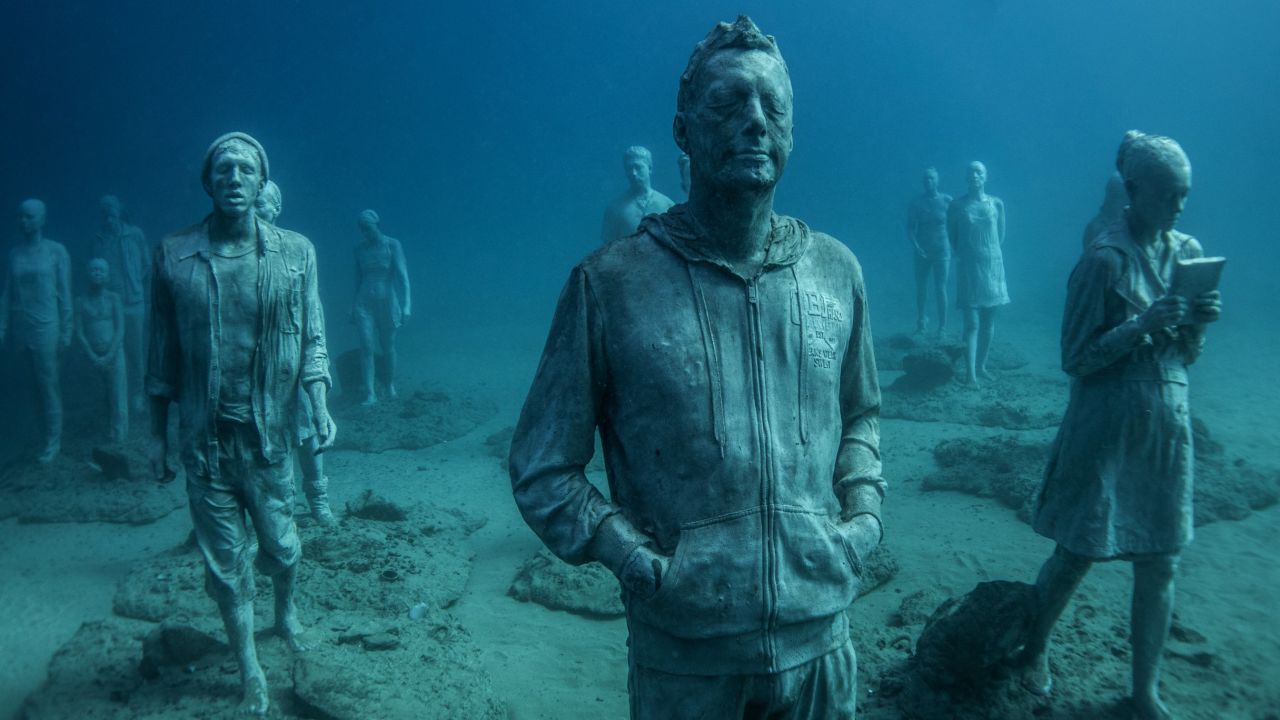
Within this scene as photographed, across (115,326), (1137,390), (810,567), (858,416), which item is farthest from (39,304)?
(1137,390)

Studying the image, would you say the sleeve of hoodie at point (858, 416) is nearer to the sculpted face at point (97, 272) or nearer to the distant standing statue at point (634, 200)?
the distant standing statue at point (634, 200)

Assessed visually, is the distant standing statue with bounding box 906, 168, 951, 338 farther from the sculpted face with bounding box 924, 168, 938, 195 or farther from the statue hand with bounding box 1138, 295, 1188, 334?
the statue hand with bounding box 1138, 295, 1188, 334

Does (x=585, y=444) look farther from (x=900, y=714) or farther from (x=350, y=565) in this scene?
(x=350, y=565)

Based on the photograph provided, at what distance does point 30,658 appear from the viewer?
16.9ft

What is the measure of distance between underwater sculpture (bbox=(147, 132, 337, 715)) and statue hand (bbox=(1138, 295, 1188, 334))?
166 inches

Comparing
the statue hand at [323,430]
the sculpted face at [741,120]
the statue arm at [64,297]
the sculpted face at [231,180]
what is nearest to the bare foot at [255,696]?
the statue hand at [323,430]

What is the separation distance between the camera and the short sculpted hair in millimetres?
1924

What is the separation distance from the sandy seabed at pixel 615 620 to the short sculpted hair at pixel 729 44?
11.5 ft

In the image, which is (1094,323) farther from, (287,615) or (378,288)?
(378,288)

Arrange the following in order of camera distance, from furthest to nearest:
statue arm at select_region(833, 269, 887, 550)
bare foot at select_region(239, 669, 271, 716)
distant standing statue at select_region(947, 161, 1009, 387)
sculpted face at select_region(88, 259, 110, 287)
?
distant standing statue at select_region(947, 161, 1009, 387) → sculpted face at select_region(88, 259, 110, 287) → bare foot at select_region(239, 669, 271, 716) → statue arm at select_region(833, 269, 887, 550)

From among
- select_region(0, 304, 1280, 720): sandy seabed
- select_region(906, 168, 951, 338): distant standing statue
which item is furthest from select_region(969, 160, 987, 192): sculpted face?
select_region(0, 304, 1280, 720): sandy seabed

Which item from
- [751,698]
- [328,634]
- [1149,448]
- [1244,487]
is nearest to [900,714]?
[1149,448]

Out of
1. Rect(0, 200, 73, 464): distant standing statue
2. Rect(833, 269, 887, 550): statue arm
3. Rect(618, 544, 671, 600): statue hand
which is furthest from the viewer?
Rect(0, 200, 73, 464): distant standing statue

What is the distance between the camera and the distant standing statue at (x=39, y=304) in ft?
33.5
